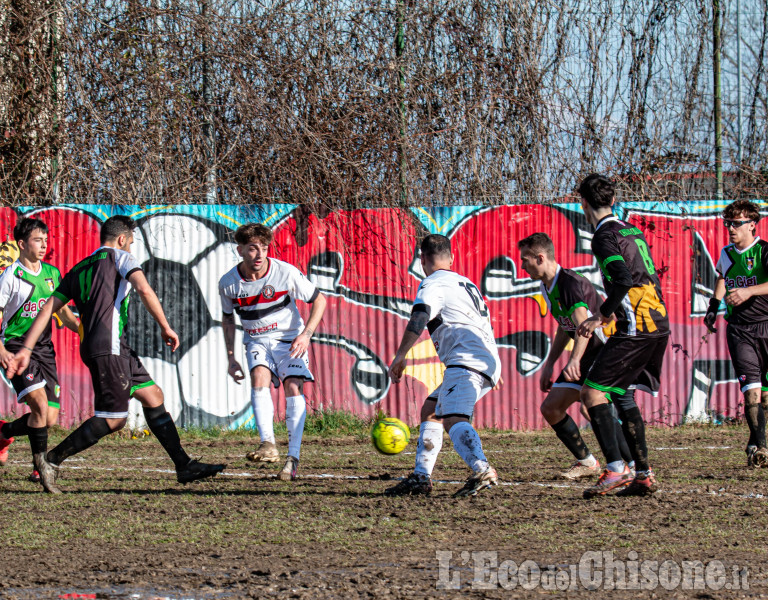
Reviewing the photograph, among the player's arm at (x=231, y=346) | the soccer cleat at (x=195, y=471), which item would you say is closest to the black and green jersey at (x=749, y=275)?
the player's arm at (x=231, y=346)

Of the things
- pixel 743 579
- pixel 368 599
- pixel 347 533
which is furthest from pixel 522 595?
pixel 347 533

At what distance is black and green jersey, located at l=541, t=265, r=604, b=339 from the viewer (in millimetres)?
7023

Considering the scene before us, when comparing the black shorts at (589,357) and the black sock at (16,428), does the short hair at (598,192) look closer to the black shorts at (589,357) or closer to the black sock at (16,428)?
the black shorts at (589,357)

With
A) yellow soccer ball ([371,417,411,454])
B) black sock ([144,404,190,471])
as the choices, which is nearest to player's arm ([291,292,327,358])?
yellow soccer ball ([371,417,411,454])

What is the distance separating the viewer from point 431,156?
511 inches

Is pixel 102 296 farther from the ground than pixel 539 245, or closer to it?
closer to it

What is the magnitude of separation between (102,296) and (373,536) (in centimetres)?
308

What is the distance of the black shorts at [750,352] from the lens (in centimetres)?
826

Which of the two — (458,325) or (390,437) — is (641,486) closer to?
(458,325)

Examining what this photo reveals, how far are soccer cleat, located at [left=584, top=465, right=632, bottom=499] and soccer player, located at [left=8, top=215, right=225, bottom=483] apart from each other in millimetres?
2890

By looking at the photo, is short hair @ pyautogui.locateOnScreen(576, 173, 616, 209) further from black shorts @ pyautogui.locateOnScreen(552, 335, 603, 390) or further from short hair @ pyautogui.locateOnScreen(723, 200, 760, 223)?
short hair @ pyautogui.locateOnScreen(723, 200, 760, 223)

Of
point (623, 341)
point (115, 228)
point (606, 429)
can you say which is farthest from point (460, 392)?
point (115, 228)

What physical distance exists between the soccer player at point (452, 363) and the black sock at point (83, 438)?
2250mm

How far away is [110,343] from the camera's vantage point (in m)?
6.74
